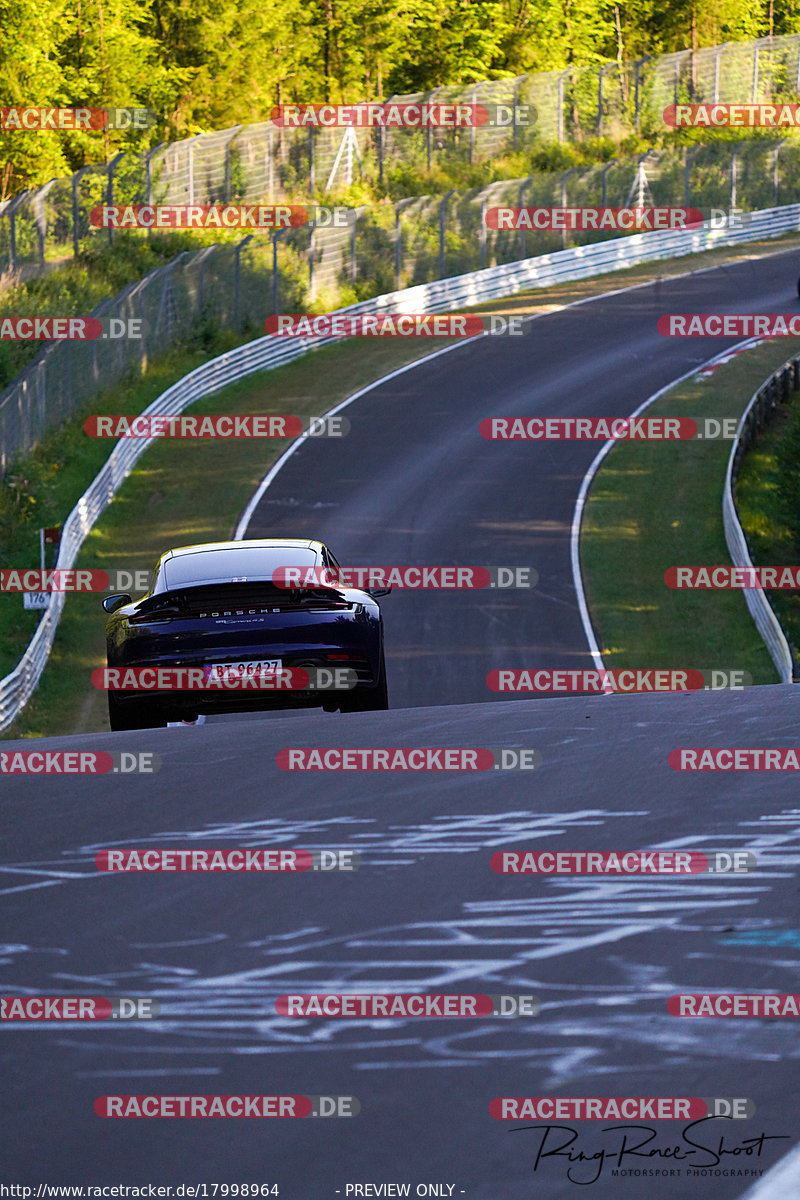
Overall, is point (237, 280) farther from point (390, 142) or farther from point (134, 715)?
point (134, 715)

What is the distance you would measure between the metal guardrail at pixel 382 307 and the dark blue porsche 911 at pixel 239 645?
8414 millimetres

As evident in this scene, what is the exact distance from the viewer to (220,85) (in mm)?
60188

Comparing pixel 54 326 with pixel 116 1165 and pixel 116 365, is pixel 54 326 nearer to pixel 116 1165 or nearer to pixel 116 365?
pixel 116 365

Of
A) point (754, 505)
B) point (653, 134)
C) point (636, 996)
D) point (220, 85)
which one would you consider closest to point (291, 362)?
point (754, 505)

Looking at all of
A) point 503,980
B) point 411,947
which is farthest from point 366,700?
point 503,980

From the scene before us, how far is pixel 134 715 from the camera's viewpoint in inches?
414

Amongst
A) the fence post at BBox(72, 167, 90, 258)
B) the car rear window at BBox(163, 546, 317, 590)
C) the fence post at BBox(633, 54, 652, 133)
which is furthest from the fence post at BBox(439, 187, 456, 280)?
the car rear window at BBox(163, 546, 317, 590)

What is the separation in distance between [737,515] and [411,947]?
23.6 m

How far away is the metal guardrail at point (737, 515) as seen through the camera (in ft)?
67.5

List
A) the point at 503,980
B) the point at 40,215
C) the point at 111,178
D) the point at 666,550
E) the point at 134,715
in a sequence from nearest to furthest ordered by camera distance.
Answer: the point at 503,980
the point at 134,715
the point at 666,550
the point at 40,215
the point at 111,178

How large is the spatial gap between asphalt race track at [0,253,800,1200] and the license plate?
410 mm

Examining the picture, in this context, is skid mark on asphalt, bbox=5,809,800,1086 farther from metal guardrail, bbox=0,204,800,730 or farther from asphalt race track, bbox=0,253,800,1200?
metal guardrail, bbox=0,204,800,730

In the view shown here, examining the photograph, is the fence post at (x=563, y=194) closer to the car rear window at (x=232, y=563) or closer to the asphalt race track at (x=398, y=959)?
the car rear window at (x=232, y=563)

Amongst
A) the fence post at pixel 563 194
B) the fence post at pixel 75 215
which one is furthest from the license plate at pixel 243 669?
the fence post at pixel 563 194
